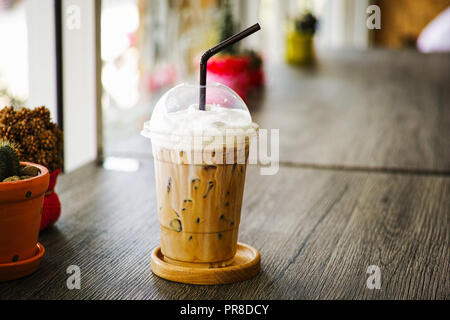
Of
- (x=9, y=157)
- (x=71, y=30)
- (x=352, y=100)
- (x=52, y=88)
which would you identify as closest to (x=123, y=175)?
(x=52, y=88)

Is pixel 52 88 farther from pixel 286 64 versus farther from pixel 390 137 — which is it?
pixel 286 64

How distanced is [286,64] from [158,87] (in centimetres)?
140

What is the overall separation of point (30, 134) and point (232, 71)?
1849mm

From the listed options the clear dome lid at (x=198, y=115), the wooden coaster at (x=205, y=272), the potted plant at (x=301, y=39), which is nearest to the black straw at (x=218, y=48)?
the clear dome lid at (x=198, y=115)

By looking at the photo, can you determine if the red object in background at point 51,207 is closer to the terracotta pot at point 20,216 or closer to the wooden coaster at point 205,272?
the terracotta pot at point 20,216

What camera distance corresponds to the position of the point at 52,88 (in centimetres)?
192

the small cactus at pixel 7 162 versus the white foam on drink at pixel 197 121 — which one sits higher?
the white foam on drink at pixel 197 121

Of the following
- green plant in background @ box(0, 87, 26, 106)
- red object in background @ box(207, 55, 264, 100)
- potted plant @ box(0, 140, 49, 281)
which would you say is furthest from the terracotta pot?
red object in background @ box(207, 55, 264, 100)

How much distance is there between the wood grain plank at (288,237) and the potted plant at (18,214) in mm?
32

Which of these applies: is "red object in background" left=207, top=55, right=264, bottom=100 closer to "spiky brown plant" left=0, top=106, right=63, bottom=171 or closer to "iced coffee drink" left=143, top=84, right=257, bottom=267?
"spiky brown plant" left=0, top=106, right=63, bottom=171

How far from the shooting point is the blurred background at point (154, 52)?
7.13 ft

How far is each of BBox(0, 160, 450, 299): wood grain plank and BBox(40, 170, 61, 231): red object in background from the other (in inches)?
0.9

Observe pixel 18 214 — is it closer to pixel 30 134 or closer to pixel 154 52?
pixel 30 134
